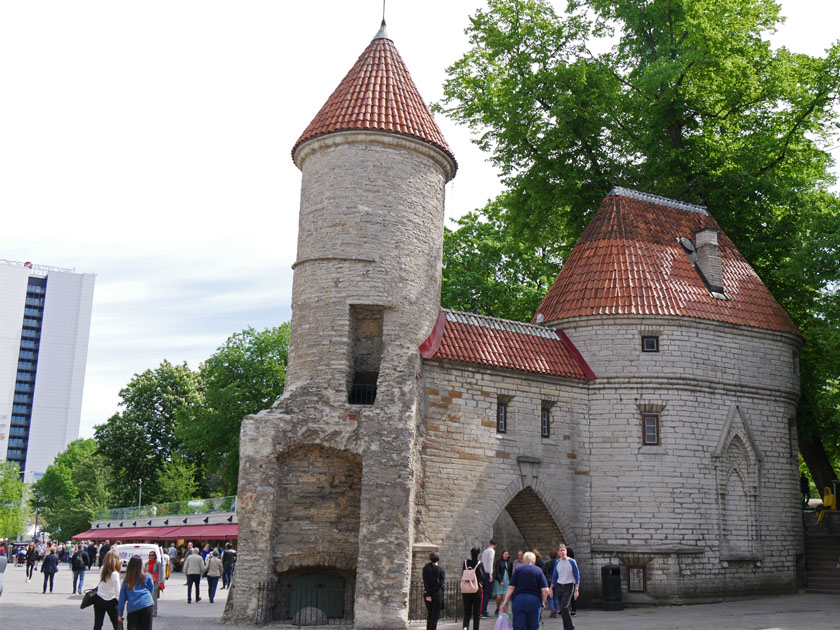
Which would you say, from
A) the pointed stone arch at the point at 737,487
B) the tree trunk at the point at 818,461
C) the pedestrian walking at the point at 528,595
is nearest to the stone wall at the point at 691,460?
the pointed stone arch at the point at 737,487

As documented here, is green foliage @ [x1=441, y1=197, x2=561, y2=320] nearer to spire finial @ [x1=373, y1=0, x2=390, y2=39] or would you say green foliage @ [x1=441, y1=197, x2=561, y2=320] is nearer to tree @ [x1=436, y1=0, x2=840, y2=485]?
tree @ [x1=436, y1=0, x2=840, y2=485]

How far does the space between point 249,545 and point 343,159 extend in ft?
31.3

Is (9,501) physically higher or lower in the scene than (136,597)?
higher

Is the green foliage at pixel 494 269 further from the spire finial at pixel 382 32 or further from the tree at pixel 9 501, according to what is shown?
the tree at pixel 9 501

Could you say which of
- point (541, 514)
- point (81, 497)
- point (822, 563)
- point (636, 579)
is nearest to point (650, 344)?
point (541, 514)

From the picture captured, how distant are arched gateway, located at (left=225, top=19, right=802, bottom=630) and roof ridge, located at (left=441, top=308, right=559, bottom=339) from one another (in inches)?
2.5

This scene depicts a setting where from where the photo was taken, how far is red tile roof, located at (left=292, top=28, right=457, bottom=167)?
20812mm

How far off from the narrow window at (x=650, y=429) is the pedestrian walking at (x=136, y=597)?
1485cm

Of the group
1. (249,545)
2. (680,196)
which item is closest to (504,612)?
(249,545)

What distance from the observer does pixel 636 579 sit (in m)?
21.5

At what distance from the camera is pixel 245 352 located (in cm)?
4659

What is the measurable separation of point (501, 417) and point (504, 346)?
1905mm

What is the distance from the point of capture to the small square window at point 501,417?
21.2 metres

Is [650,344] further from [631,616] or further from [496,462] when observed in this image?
[631,616]
